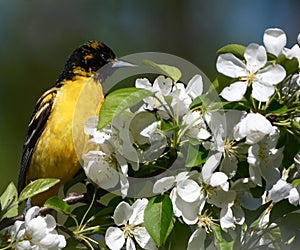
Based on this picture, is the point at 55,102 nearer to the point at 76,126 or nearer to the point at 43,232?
the point at 76,126

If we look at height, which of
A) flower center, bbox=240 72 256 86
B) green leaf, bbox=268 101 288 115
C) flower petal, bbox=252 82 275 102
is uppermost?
flower center, bbox=240 72 256 86

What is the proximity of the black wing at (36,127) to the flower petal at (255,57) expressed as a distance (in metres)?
1.09

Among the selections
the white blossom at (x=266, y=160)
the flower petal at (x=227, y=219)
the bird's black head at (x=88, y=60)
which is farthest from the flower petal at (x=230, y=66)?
the bird's black head at (x=88, y=60)

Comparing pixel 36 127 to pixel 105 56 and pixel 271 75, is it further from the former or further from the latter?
pixel 271 75

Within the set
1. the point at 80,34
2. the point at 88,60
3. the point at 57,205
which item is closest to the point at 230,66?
the point at 57,205

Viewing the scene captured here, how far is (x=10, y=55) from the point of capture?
224 inches

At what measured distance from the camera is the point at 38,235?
1306 mm

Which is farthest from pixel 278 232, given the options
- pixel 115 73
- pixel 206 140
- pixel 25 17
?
pixel 25 17

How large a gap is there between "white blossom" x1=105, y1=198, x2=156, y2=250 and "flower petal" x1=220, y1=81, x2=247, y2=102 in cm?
22

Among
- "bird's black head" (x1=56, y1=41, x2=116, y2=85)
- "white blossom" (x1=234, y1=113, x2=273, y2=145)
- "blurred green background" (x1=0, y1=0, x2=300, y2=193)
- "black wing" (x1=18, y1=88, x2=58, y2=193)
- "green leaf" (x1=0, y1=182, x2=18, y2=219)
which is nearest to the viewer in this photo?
"white blossom" (x1=234, y1=113, x2=273, y2=145)

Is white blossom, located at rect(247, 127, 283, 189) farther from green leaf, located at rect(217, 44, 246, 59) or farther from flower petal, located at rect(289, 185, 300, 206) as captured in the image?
green leaf, located at rect(217, 44, 246, 59)

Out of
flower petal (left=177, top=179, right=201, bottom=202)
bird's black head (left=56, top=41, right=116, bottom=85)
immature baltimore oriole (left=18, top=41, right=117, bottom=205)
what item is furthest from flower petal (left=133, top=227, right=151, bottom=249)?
bird's black head (left=56, top=41, right=116, bottom=85)

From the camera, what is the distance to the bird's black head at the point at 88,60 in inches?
96.8

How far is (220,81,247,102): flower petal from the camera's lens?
1.24m
